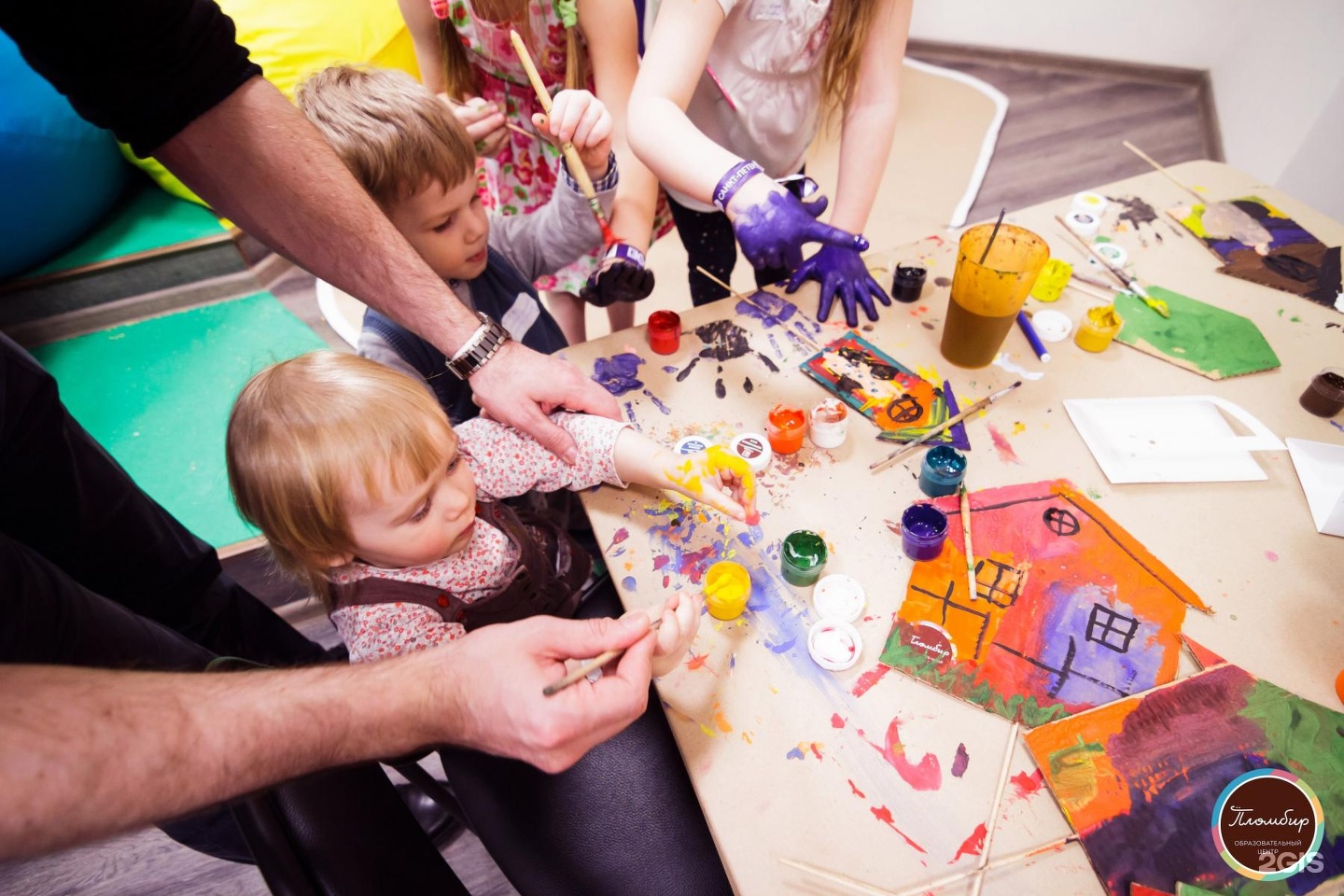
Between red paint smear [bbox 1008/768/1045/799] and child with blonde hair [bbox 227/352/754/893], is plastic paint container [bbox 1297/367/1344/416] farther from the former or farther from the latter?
child with blonde hair [bbox 227/352/754/893]

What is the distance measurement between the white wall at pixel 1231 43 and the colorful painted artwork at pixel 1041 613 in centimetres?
230

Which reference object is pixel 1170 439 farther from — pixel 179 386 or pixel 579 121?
pixel 179 386

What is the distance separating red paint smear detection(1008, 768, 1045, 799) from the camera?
733 millimetres

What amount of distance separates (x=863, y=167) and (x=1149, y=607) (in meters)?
1.09

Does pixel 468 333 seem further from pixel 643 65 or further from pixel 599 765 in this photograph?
pixel 599 765

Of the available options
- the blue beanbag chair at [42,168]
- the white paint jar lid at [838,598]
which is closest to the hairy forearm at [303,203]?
the white paint jar lid at [838,598]

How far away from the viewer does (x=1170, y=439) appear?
105 cm

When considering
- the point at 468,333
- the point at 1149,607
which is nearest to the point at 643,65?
the point at 468,333

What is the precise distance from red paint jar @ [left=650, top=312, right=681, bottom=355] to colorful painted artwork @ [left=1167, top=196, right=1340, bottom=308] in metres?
1.12

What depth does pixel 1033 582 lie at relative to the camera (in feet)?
2.96

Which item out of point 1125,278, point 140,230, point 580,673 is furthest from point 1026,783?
point 140,230

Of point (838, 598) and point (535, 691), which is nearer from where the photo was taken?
point (535, 691)

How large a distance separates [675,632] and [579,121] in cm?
100

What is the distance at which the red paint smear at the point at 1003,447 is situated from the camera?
105 cm
